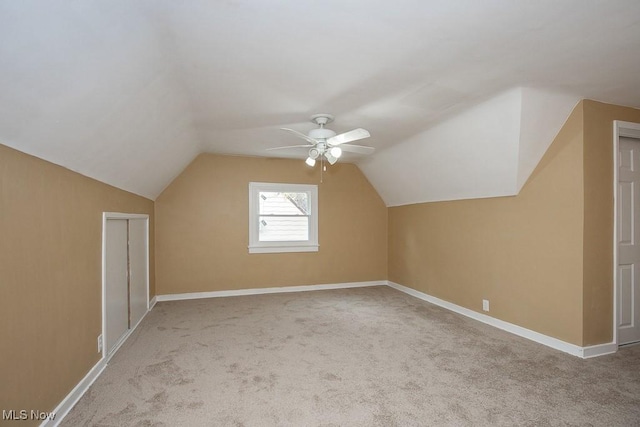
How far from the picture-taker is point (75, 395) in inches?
91.1

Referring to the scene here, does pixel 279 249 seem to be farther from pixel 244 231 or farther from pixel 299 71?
pixel 299 71

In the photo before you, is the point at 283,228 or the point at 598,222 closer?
the point at 598,222

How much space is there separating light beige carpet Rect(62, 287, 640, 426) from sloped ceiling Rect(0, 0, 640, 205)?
1.70 meters

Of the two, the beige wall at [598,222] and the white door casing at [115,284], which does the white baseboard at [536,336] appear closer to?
the beige wall at [598,222]

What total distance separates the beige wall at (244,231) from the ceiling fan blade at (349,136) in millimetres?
2573

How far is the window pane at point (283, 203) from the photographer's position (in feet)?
19.0

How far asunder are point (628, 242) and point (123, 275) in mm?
5180

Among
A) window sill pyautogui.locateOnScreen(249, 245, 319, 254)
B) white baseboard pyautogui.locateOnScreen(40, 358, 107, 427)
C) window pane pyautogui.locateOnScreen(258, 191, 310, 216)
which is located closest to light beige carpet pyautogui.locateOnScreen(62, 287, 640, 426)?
white baseboard pyautogui.locateOnScreen(40, 358, 107, 427)

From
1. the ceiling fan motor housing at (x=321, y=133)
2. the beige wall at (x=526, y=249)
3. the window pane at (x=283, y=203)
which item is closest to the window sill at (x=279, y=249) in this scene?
the window pane at (x=283, y=203)

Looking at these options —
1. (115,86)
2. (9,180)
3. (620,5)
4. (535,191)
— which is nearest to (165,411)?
(9,180)

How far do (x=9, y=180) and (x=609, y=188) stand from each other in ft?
14.9

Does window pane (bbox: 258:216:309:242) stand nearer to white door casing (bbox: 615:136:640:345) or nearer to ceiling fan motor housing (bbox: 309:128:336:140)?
ceiling fan motor housing (bbox: 309:128:336:140)

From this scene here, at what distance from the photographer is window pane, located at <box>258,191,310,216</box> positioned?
5.80m

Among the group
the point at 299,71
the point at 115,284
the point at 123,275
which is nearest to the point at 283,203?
the point at 123,275
